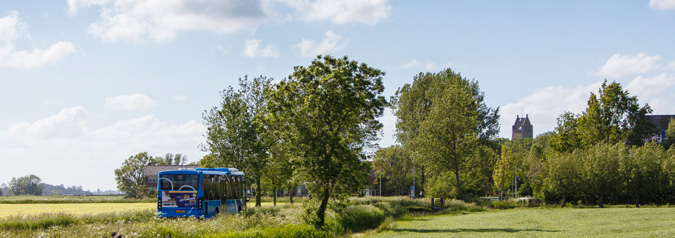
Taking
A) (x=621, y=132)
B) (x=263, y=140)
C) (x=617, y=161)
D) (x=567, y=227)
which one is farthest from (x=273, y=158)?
(x=621, y=132)

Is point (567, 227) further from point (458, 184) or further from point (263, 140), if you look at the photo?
point (458, 184)

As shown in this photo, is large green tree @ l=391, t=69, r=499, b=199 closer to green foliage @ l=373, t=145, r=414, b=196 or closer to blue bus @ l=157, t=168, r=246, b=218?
green foliage @ l=373, t=145, r=414, b=196

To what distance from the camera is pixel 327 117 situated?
29.8 m

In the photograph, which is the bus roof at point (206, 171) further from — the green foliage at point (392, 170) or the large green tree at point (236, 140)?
the green foliage at point (392, 170)

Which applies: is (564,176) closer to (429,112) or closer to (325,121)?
(429,112)

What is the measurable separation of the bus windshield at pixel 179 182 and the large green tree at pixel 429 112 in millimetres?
36062

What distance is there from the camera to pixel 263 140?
46281 millimetres

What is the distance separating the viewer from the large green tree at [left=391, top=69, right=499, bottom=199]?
61094 mm

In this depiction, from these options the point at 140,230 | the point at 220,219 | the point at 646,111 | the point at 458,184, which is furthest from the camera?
the point at 646,111

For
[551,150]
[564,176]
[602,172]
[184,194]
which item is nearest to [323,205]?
[184,194]

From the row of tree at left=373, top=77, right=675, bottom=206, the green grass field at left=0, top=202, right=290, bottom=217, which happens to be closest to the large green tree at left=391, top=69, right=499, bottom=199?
the row of tree at left=373, top=77, right=675, bottom=206

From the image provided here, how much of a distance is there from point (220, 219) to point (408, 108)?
52175mm

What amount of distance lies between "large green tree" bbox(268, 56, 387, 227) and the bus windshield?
6129mm

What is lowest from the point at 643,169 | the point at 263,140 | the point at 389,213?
the point at 389,213
